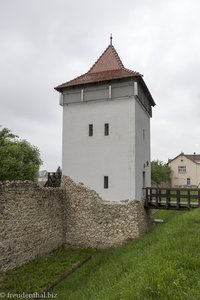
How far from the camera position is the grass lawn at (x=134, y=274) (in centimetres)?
429

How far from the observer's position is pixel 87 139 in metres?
13.8

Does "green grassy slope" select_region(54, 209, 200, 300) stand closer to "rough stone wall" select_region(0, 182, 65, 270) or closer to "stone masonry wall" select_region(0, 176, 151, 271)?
"rough stone wall" select_region(0, 182, 65, 270)

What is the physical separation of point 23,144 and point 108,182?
2464cm

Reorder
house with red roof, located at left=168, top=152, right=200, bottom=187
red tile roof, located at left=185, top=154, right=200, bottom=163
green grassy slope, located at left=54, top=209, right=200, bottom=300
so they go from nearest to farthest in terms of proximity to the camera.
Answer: green grassy slope, located at left=54, top=209, right=200, bottom=300
house with red roof, located at left=168, top=152, right=200, bottom=187
red tile roof, located at left=185, top=154, right=200, bottom=163

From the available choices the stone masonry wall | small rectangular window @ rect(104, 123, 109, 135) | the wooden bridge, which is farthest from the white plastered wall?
the wooden bridge

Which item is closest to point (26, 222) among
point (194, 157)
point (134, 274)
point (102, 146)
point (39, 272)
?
point (39, 272)

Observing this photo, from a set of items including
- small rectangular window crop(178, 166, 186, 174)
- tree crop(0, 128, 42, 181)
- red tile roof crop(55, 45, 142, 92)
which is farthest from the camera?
small rectangular window crop(178, 166, 186, 174)

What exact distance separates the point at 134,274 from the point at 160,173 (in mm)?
35432

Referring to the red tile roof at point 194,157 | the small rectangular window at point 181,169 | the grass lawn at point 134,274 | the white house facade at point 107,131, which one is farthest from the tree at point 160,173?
the grass lawn at point 134,274

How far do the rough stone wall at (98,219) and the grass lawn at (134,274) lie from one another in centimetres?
83

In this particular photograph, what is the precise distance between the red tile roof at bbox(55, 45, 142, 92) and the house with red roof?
29531 mm

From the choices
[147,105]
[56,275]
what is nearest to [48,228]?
[56,275]

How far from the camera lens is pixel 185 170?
136 ft

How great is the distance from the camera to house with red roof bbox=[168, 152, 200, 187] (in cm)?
4059
